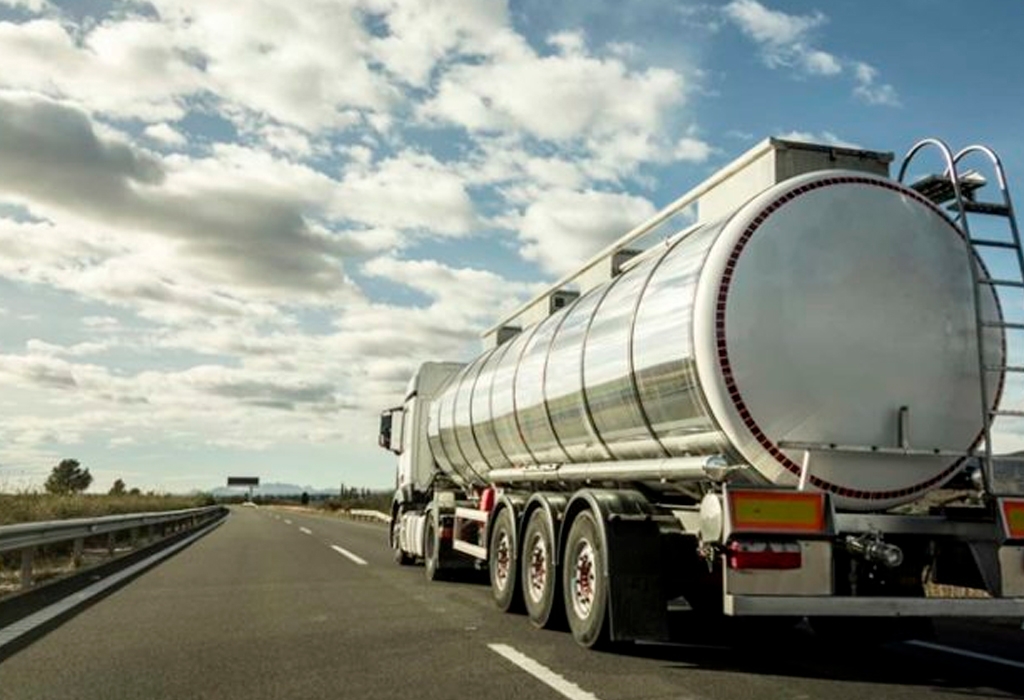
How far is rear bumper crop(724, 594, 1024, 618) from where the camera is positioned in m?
6.27

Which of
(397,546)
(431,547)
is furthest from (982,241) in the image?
(397,546)

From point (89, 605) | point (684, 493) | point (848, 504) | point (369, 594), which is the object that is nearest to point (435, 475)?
point (369, 594)

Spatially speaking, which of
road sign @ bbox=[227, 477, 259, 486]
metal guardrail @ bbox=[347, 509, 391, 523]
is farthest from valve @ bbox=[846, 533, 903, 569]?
road sign @ bbox=[227, 477, 259, 486]

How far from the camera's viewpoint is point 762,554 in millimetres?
6359

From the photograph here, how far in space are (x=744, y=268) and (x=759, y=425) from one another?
43.5 inches

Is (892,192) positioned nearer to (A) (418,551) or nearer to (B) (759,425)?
(B) (759,425)

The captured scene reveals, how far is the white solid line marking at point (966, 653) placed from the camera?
300 inches

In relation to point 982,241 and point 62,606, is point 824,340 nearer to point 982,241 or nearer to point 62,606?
point 982,241

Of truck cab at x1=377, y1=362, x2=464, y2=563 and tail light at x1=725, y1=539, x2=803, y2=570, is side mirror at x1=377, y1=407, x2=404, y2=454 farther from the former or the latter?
tail light at x1=725, y1=539, x2=803, y2=570

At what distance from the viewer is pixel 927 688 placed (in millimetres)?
6500

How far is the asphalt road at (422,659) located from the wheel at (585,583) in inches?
7.3

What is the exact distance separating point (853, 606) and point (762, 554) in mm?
691

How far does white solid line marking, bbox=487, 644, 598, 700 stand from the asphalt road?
1 centimetres

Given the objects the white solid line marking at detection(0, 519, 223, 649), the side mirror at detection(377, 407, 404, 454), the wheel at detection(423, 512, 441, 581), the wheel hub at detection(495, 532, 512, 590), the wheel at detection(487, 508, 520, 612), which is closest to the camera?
the white solid line marking at detection(0, 519, 223, 649)
